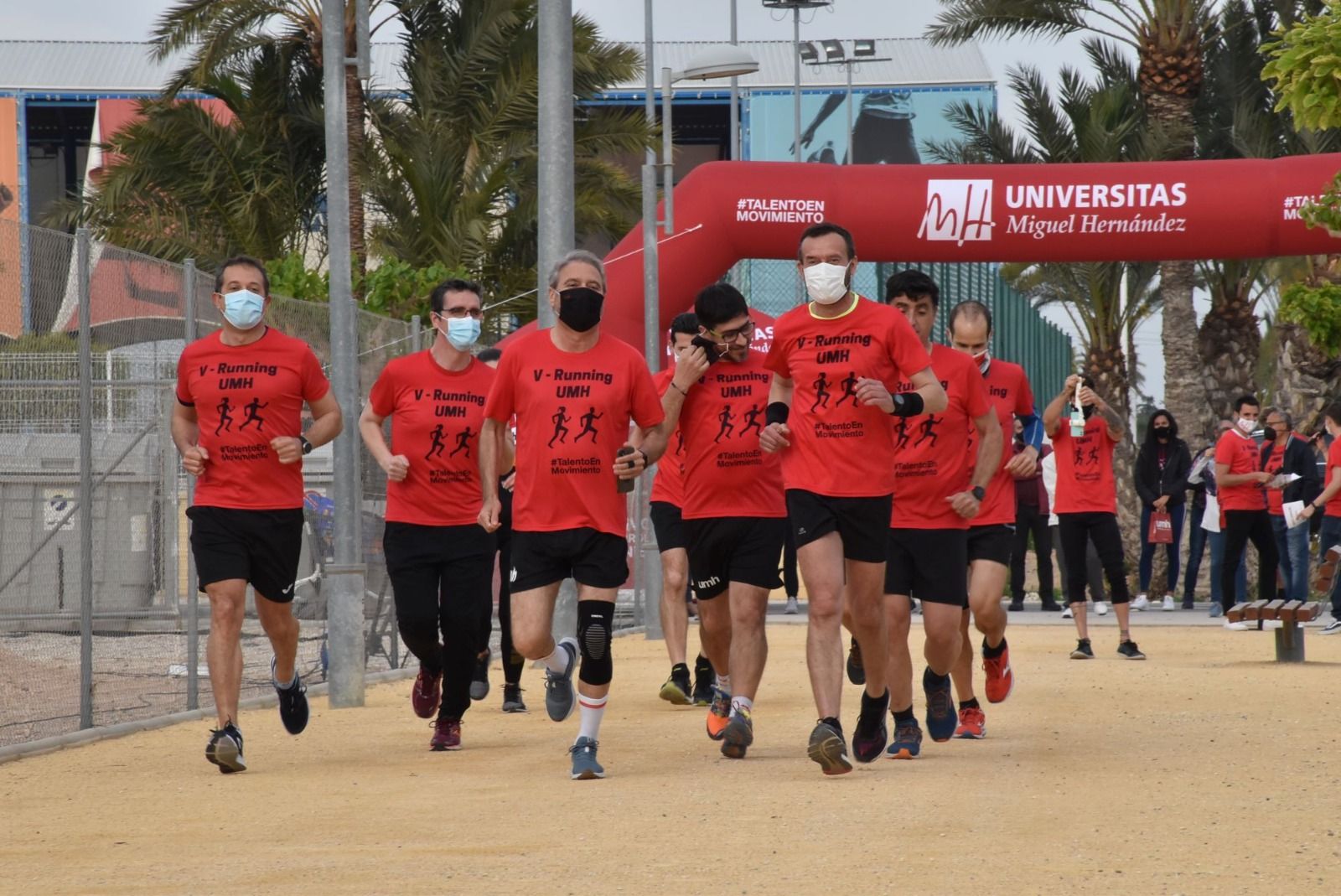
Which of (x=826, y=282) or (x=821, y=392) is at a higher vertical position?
(x=826, y=282)

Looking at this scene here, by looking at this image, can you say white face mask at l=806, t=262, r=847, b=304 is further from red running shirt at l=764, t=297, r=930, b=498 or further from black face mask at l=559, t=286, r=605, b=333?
black face mask at l=559, t=286, r=605, b=333

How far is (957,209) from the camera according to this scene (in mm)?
20953

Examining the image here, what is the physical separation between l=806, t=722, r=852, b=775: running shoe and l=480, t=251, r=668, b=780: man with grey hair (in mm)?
860

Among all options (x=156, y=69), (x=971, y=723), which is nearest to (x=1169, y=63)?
(x=971, y=723)

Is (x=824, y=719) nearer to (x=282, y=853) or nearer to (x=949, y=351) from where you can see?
(x=949, y=351)

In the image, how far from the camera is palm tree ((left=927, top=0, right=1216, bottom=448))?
27.7 meters

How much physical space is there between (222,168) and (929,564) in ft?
73.0

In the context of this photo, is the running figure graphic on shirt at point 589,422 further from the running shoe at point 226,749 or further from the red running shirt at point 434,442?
the running shoe at point 226,749

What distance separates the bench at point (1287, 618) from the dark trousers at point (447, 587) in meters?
7.02

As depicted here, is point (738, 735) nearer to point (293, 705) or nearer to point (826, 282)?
point (826, 282)

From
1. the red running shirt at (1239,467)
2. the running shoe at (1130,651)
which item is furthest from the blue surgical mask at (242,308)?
the red running shirt at (1239,467)

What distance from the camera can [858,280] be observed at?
50.4 metres

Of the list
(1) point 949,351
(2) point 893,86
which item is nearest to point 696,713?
(1) point 949,351

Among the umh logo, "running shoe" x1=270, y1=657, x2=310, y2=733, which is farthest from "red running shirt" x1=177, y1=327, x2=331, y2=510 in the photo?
the umh logo
